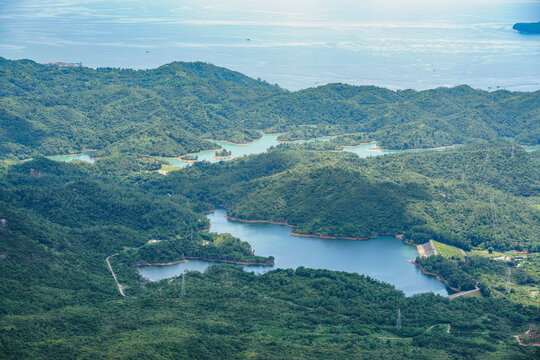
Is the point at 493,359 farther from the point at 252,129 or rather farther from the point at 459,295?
the point at 252,129

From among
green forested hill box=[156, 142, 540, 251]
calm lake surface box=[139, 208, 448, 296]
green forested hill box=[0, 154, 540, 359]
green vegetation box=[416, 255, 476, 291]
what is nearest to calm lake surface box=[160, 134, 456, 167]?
green forested hill box=[156, 142, 540, 251]

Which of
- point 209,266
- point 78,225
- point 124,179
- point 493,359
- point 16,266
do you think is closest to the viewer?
point 493,359

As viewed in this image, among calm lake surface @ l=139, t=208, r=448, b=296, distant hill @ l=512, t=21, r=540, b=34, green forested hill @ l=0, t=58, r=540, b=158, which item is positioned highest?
distant hill @ l=512, t=21, r=540, b=34

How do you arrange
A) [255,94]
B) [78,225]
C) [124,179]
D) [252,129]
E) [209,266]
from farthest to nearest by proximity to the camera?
[255,94] → [252,129] → [124,179] → [78,225] → [209,266]

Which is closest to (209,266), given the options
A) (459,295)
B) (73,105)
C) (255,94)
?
(459,295)

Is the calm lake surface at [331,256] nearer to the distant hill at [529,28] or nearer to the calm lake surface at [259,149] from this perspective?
the calm lake surface at [259,149]

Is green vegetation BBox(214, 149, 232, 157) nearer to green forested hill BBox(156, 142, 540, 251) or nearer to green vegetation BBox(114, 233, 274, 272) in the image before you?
green forested hill BBox(156, 142, 540, 251)

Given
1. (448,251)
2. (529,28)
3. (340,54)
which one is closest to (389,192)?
(448,251)
